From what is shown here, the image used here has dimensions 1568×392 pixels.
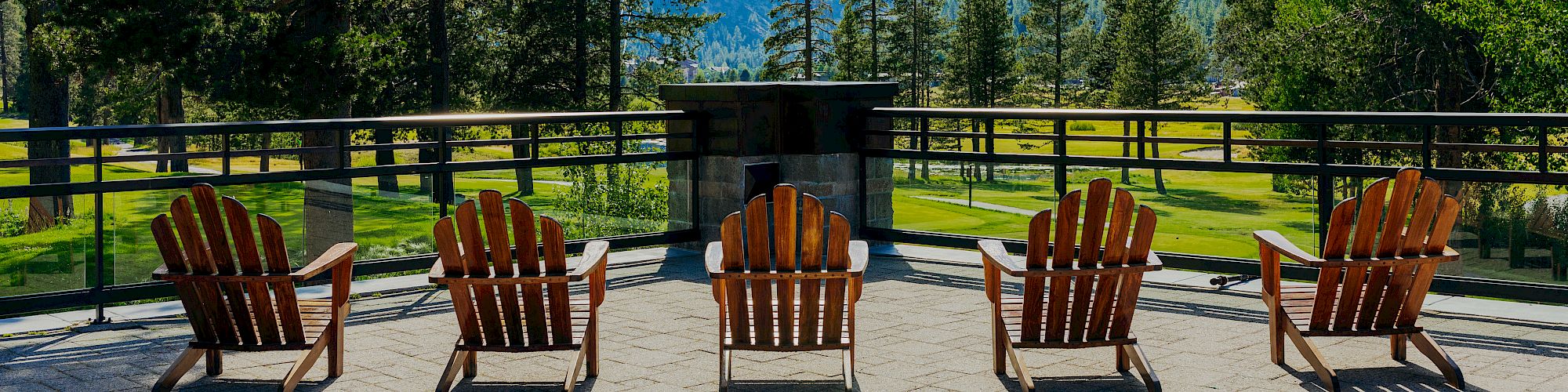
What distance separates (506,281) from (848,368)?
142cm

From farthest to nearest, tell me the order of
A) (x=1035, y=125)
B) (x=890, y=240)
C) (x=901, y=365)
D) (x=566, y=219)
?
(x=1035, y=125) → (x=890, y=240) → (x=566, y=219) → (x=901, y=365)

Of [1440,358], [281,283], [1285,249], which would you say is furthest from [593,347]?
[1440,358]

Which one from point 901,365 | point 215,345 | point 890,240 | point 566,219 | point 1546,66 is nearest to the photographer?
point 215,345

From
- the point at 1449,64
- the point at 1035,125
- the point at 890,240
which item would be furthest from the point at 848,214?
the point at 1035,125

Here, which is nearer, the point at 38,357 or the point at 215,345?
the point at 215,345

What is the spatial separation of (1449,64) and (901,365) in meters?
30.8

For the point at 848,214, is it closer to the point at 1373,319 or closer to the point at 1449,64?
the point at 1373,319

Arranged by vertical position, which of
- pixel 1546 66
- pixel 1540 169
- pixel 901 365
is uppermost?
pixel 1546 66

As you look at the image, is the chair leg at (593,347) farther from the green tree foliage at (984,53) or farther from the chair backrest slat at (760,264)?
the green tree foliage at (984,53)

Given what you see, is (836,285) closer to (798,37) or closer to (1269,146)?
(1269,146)

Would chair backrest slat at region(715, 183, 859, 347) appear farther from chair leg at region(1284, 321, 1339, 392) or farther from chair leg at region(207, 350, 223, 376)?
chair leg at region(207, 350, 223, 376)

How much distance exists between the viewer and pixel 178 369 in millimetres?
5383

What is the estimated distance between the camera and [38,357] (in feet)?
20.2

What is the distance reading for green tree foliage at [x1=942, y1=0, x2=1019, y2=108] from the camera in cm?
6969
